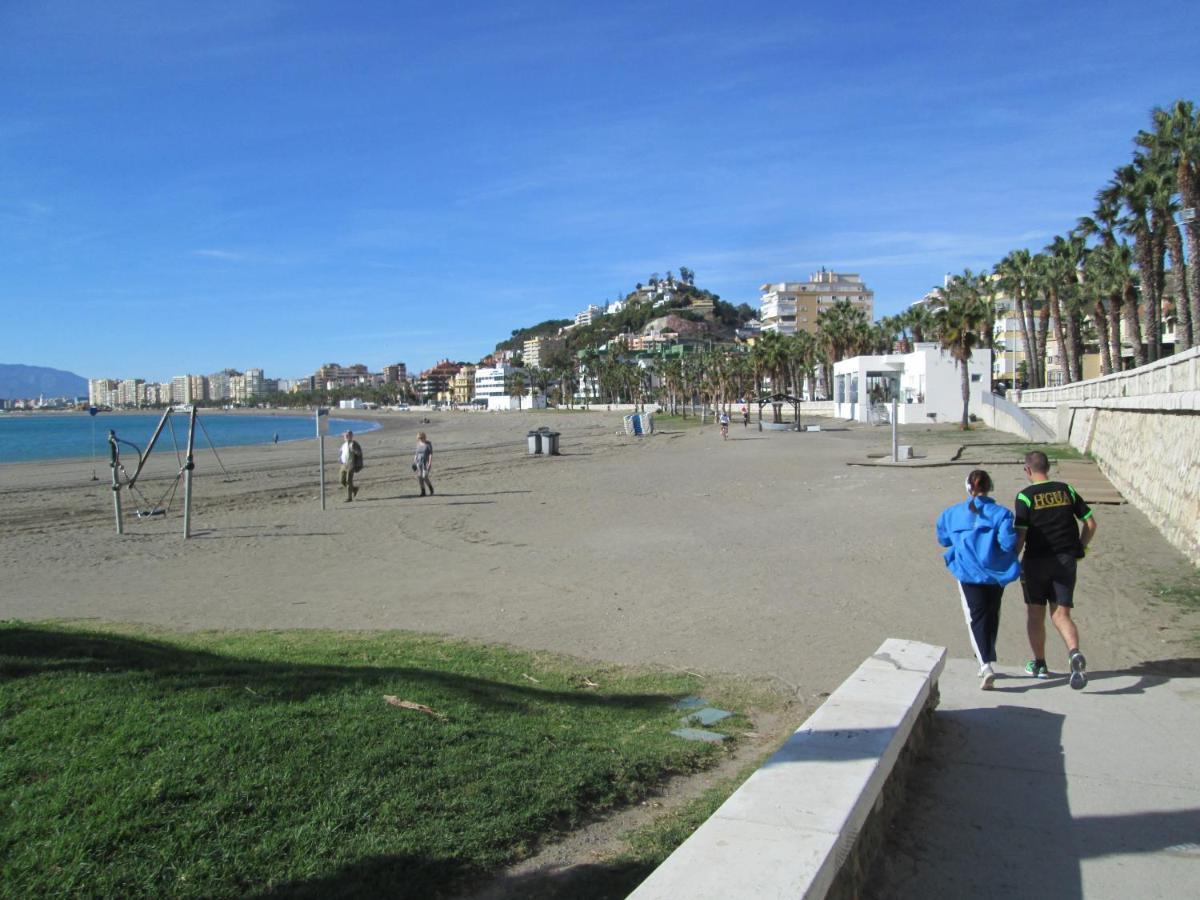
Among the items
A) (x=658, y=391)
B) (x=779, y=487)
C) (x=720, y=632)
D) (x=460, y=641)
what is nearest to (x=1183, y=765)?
(x=720, y=632)

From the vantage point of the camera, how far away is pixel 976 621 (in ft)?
21.0

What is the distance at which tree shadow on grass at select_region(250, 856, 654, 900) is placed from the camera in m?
3.39

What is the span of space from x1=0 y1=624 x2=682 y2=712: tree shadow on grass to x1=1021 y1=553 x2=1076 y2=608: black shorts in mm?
2672

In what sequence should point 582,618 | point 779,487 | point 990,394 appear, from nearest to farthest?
point 582,618 → point 779,487 → point 990,394

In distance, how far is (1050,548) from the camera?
21.7 ft

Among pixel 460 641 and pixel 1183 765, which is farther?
pixel 460 641

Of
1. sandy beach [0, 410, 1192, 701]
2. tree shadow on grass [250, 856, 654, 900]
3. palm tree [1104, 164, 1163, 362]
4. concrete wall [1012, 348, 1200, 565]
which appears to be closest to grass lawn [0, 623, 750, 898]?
tree shadow on grass [250, 856, 654, 900]

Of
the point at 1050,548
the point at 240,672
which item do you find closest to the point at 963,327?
the point at 1050,548

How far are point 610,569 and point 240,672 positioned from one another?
7.17 metres

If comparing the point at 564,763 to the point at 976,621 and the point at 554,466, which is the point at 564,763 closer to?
the point at 976,621

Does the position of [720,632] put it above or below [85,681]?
below

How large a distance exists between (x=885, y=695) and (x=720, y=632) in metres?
4.07

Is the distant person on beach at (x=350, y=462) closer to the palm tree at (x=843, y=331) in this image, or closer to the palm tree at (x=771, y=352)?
the palm tree at (x=843, y=331)

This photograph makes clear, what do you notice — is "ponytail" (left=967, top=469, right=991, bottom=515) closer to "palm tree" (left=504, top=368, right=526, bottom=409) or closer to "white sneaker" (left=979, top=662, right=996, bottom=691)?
"white sneaker" (left=979, top=662, right=996, bottom=691)
